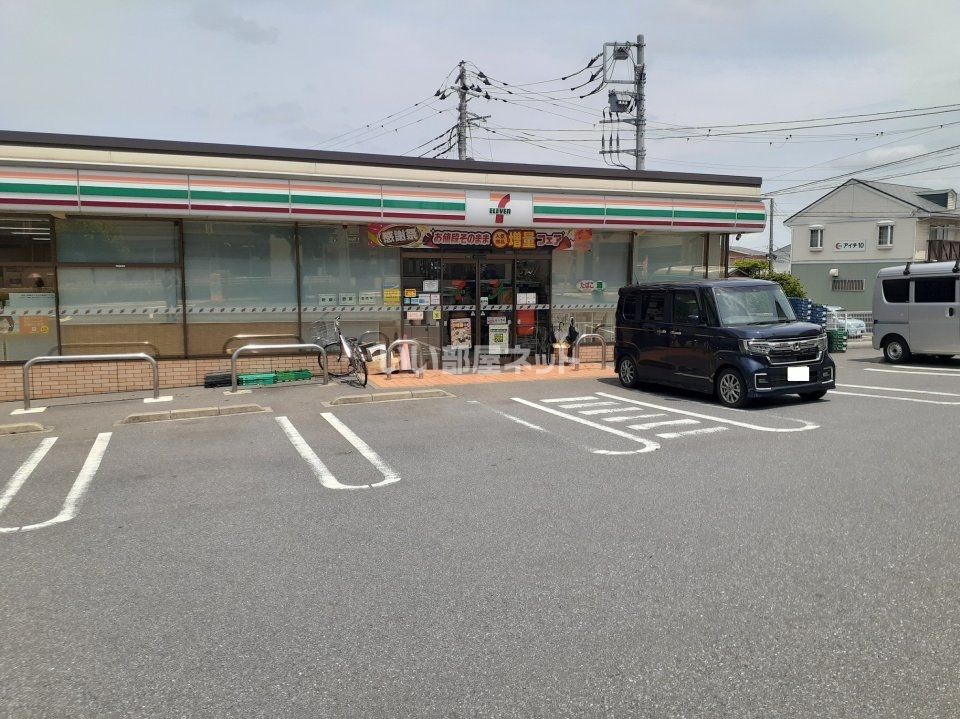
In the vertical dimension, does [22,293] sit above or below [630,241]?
below

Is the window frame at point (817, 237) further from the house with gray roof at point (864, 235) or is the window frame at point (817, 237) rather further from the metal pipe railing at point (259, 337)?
the metal pipe railing at point (259, 337)

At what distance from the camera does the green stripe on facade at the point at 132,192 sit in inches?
444

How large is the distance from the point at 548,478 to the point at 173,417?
19.7 ft

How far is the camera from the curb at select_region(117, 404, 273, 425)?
969 centimetres

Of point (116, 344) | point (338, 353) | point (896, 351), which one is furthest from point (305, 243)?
Answer: point (896, 351)

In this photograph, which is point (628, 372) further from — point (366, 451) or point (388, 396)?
point (366, 451)

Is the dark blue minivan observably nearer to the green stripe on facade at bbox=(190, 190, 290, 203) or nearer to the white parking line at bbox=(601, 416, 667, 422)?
the white parking line at bbox=(601, 416, 667, 422)

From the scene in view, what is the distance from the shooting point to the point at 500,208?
45.3ft

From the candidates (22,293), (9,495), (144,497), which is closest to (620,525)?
(144,497)

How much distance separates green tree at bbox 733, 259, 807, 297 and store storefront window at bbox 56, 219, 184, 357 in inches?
919

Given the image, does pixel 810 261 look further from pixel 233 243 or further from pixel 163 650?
pixel 163 650

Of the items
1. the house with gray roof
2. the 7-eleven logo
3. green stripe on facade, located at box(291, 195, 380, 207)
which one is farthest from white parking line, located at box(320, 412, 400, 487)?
the house with gray roof

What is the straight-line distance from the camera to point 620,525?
16.9ft

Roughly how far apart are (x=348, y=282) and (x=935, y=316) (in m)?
12.5
